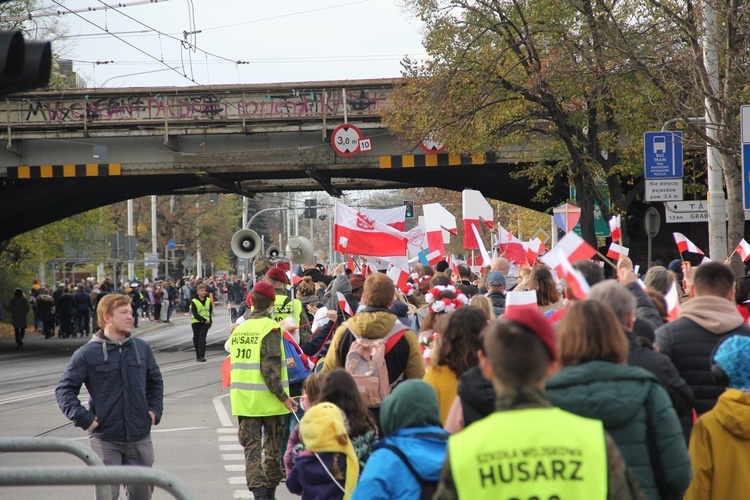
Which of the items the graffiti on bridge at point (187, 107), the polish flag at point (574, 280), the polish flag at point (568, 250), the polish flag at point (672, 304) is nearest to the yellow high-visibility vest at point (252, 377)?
the polish flag at point (672, 304)

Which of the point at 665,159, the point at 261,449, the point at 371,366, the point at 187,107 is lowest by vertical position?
the point at 261,449

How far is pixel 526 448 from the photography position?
3264mm

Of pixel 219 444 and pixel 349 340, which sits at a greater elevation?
pixel 349 340

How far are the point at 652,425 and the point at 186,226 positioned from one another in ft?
246

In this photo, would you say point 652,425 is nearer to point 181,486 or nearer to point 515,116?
point 181,486

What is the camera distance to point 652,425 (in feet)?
14.1

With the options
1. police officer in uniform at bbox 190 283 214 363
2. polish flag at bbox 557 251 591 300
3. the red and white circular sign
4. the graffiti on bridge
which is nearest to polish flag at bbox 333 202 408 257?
police officer in uniform at bbox 190 283 214 363

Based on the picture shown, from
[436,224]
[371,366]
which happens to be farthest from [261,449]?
[436,224]

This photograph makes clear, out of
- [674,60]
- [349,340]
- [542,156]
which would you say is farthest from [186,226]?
[349,340]

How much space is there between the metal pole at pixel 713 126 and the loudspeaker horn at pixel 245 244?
10.6 meters

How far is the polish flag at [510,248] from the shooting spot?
2058cm

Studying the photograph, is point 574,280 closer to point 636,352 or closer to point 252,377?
point 636,352

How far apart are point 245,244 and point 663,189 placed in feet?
34.5

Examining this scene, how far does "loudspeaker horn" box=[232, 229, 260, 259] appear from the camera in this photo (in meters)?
23.9
